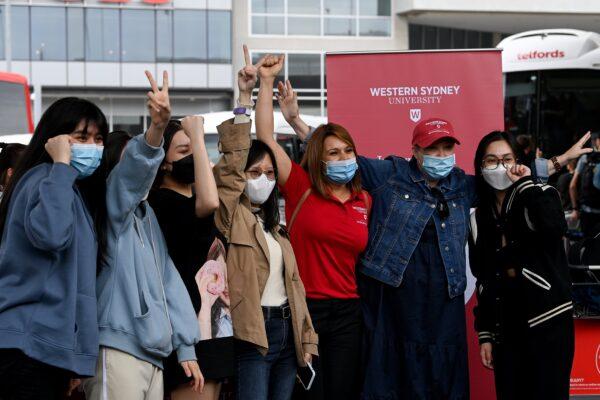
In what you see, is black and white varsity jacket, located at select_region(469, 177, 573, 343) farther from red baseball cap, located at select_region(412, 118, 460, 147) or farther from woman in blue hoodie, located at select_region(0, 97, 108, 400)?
woman in blue hoodie, located at select_region(0, 97, 108, 400)

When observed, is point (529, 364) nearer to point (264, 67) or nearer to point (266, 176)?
point (266, 176)

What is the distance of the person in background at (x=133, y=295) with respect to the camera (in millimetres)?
4262

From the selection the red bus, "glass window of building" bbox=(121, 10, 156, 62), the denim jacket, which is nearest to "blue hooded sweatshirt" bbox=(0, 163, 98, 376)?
the denim jacket

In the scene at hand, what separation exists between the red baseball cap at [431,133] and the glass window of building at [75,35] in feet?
131

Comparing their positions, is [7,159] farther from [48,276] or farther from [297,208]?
[48,276]

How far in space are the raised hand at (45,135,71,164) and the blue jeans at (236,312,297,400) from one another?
1.54 metres

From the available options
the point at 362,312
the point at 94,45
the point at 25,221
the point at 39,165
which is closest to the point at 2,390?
the point at 25,221

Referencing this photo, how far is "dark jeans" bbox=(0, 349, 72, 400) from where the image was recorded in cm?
390

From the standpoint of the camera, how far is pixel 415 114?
7.29 m

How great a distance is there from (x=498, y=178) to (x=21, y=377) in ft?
9.62

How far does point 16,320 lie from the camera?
3.93m

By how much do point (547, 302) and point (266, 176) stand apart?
1644 millimetres

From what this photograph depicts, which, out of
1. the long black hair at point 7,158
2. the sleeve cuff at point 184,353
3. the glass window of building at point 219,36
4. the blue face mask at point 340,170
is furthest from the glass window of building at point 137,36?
the sleeve cuff at point 184,353

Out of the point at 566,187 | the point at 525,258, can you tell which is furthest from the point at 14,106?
the point at 525,258
